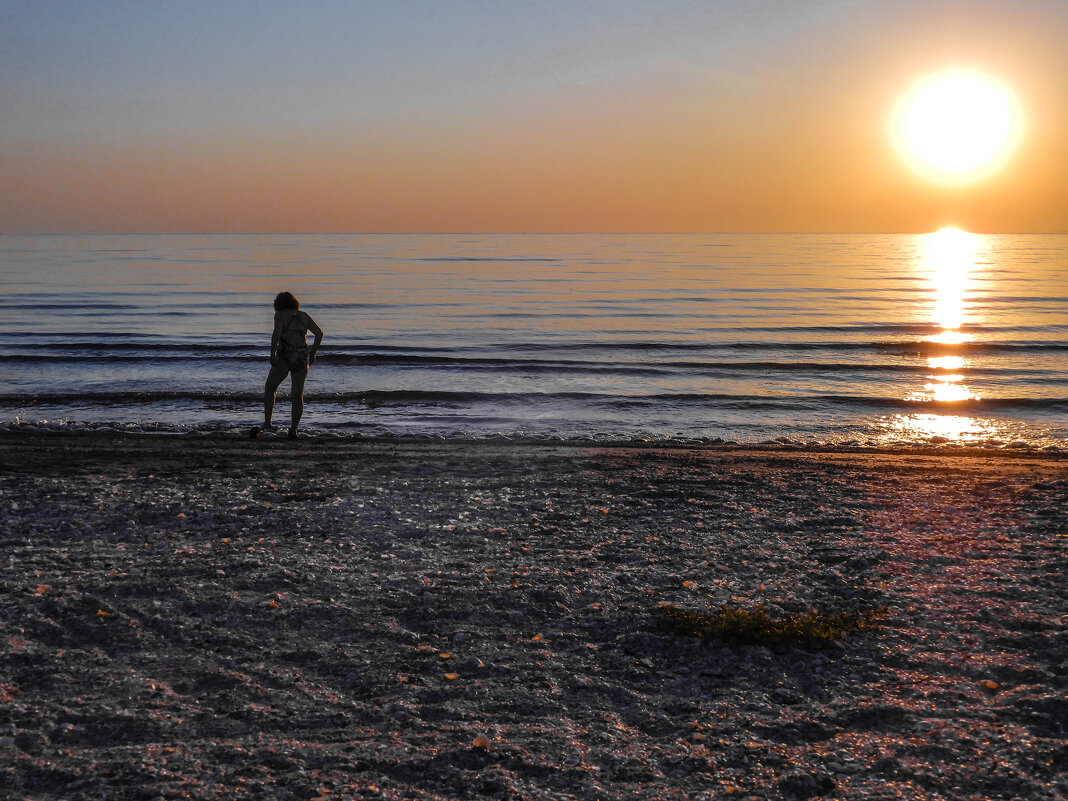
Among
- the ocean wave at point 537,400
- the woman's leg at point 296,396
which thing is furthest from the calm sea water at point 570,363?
the woman's leg at point 296,396

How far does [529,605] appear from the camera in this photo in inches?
266

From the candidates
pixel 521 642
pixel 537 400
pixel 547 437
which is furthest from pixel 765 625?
→ pixel 537 400

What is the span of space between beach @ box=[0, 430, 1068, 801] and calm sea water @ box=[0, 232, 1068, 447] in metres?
5.89

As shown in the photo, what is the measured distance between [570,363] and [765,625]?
61.9ft

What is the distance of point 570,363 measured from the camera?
24.8 meters

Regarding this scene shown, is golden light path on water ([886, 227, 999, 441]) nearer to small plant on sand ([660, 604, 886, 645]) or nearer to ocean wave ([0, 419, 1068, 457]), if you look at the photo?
ocean wave ([0, 419, 1068, 457])

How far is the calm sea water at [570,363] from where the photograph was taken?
16875mm

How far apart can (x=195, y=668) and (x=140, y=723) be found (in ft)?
2.33

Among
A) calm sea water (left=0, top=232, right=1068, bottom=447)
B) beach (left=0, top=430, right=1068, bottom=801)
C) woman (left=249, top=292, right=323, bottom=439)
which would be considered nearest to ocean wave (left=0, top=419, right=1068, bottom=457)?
calm sea water (left=0, top=232, right=1068, bottom=447)

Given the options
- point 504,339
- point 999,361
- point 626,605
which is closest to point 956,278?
point 999,361

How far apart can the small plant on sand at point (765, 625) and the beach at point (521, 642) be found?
9cm

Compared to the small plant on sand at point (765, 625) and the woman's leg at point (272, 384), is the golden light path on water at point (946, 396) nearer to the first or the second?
the small plant on sand at point (765, 625)

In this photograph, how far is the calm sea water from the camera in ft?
55.4

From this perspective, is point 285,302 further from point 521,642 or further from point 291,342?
point 521,642
